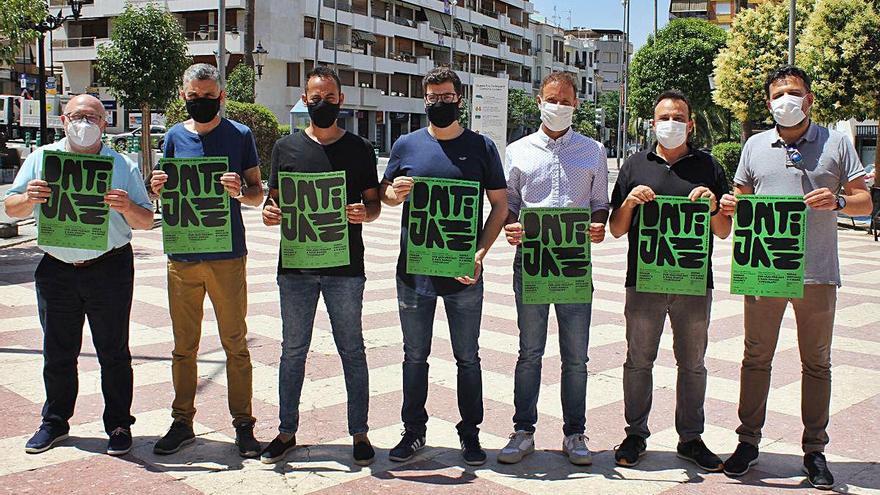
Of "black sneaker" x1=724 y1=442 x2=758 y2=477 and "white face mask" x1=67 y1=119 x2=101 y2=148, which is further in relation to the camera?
"white face mask" x1=67 y1=119 x2=101 y2=148

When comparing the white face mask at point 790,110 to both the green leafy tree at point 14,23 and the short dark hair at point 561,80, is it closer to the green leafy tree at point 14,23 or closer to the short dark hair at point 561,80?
the short dark hair at point 561,80

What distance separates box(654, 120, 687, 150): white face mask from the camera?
516 centimetres

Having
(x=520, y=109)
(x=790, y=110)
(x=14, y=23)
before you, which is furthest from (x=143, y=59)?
(x=520, y=109)

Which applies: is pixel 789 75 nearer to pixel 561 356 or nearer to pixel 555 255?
pixel 555 255

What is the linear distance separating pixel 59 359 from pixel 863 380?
235 inches

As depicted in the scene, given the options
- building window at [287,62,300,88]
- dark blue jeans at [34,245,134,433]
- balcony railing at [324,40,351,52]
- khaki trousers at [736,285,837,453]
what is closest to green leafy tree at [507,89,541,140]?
balcony railing at [324,40,351,52]

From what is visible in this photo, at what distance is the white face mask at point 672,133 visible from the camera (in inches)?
203

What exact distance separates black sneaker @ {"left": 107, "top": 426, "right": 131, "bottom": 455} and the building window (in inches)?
2243

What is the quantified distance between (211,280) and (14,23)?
1002cm

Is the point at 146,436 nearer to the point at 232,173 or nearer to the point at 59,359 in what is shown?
the point at 59,359

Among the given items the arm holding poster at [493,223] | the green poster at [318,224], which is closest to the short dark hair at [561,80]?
the arm holding poster at [493,223]

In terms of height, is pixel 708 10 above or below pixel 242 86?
above

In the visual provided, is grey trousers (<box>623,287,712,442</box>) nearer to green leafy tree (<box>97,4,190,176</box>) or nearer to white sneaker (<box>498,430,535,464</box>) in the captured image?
white sneaker (<box>498,430,535,464</box>)

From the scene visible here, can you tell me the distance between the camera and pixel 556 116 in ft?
17.3
